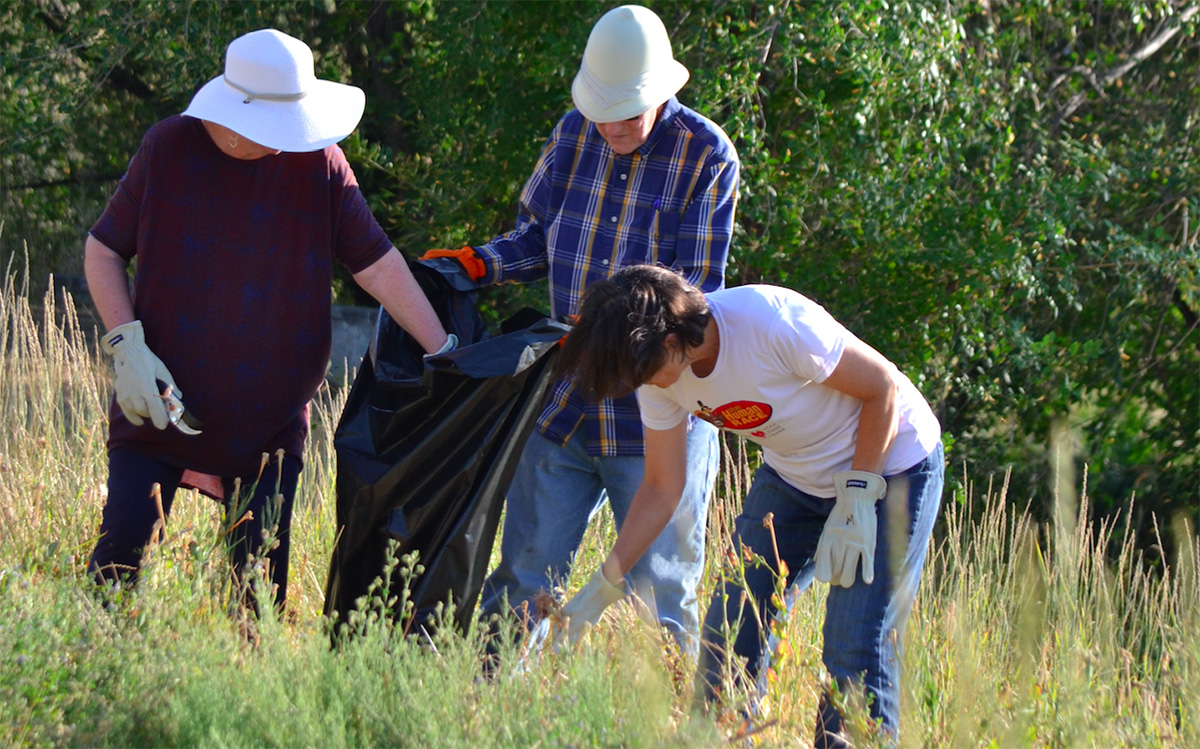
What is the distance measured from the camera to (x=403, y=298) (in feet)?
9.09

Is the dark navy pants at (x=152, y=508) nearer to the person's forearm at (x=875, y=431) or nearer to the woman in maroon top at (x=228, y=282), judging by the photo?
the woman in maroon top at (x=228, y=282)

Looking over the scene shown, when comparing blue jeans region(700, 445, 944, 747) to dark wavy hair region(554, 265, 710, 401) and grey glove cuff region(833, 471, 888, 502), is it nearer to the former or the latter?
grey glove cuff region(833, 471, 888, 502)

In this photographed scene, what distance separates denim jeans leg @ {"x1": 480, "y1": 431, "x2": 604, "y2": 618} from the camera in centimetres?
289

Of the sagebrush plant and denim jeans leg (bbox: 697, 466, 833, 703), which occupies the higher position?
denim jeans leg (bbox: 697, 466, 833, 703)

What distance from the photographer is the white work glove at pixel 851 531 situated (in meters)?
2.31

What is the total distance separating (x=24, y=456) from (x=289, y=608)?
1.26m

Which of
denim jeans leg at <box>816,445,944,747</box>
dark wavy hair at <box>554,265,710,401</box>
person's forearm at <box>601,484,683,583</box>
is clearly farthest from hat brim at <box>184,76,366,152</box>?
denim jeans leg at <box>816,445,944,747</box>

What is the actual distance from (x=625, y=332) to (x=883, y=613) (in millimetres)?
798

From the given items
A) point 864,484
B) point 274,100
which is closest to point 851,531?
point 864,484

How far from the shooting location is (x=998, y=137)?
6.33 meters

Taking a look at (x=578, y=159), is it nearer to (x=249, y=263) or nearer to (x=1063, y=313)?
(x=249, y=263)

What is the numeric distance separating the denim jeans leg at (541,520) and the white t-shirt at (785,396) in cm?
50

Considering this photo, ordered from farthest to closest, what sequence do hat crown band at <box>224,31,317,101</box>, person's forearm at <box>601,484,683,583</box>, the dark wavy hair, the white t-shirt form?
hat crown band at <box>224,31,317,101</box> < person's forearm at <box>601,484,683,583</box> < the white t-shirt < the dark wavy hair

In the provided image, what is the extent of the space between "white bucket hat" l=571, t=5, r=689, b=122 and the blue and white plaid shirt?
11 cm
